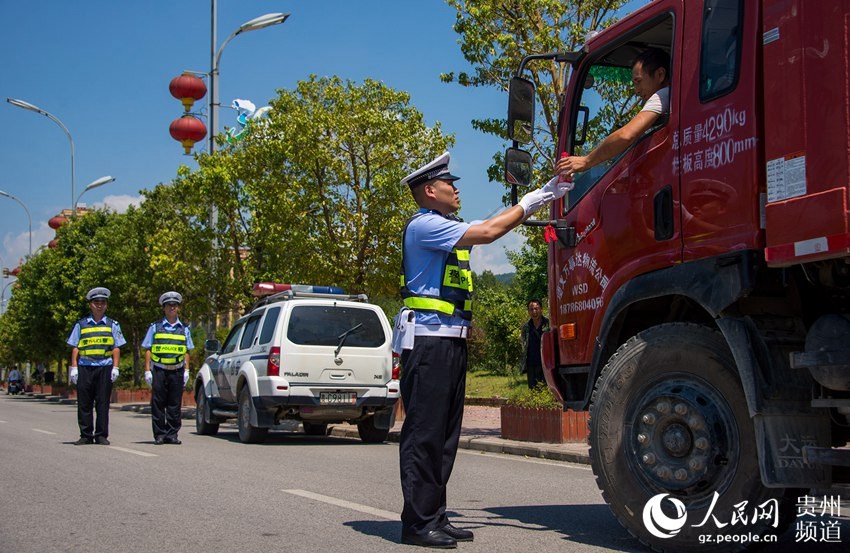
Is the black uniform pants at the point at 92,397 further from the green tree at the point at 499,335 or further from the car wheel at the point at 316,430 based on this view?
the green tree at the point at 499,335

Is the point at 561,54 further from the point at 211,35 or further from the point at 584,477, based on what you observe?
the point at 211,35

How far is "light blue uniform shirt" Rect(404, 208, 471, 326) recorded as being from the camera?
209 inches

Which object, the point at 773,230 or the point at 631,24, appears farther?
the point at 631,24

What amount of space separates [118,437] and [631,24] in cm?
1180

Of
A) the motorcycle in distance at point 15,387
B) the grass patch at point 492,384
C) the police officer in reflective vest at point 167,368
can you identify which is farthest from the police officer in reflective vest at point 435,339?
the motorcycle in distance at point 15,387

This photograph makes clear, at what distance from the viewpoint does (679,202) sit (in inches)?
192

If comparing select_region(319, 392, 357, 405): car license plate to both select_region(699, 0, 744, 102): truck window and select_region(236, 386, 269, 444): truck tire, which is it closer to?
select_region(236, 386, 269, 444): truck tire

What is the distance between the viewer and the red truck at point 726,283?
4102 millimetres

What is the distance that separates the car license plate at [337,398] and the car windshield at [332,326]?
0.65 meters

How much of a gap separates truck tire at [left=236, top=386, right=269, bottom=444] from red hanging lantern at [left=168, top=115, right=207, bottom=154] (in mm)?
26809

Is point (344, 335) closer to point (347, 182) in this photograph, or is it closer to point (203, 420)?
point (203, 420)

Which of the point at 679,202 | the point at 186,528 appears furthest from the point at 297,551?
the point at 679,202

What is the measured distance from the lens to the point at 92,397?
510 inches

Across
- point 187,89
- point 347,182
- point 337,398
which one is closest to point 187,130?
point 187,89
